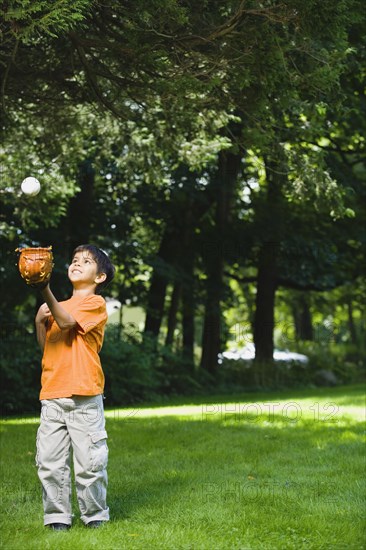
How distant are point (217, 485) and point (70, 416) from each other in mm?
1903

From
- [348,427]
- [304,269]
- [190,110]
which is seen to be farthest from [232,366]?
[190,110]

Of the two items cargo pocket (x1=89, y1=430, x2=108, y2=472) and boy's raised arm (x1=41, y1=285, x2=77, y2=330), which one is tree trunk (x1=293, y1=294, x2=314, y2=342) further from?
boy's raised arm (x1=41, y1=285, x2=77, y2=330)

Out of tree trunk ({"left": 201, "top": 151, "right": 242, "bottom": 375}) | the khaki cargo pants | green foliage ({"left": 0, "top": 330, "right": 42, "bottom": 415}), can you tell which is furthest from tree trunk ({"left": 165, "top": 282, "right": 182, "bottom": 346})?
the khaki cargo pants

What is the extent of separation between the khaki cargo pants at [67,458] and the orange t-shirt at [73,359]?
0.08 m

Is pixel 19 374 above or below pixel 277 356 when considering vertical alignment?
below

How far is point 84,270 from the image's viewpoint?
5.49 metres

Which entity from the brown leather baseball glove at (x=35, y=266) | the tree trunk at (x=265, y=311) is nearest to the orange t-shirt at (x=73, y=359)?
the brown leather baseball glove at (x=35, y=266)

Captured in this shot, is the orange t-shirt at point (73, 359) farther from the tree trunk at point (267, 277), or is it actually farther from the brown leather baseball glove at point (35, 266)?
the tree trunk at point (267, 277)

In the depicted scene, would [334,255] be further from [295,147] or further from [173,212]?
[295,147]

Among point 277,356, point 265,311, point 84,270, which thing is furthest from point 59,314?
point 277,356

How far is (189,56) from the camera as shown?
7414mm

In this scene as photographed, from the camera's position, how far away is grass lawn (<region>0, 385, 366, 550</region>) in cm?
488

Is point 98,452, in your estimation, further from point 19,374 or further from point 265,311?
point 265,311

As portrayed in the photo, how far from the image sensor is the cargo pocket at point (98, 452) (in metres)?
5.11
